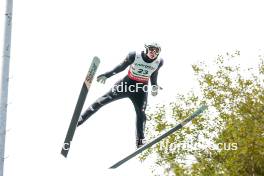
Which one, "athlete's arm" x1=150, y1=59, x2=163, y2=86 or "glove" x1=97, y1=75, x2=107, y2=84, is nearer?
"glove" x1=97, y1=75, x2=107, y2=84

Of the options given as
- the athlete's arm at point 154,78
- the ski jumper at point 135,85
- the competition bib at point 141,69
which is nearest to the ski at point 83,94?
the ski jumper at point 135,85

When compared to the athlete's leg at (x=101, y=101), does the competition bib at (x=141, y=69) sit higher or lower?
higher

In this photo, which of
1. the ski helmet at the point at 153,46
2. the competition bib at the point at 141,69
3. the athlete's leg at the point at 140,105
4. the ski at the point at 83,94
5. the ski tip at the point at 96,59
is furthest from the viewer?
the athlete's leg at the point at 140,105

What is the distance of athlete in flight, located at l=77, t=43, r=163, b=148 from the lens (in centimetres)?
1397

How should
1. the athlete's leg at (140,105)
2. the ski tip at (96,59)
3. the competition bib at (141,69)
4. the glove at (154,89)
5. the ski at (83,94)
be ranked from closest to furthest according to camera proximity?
the ski tip at (96,59) < the ski at (83,94) < the competition bib at (141,69) < the athlete's leg at (140,105) < the glove at (154,89)

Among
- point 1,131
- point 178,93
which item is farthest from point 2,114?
point 178,93

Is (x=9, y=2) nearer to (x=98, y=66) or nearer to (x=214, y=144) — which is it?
(x=98, y=66)

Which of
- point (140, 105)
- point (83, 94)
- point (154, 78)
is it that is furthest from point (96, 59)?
point (154, 78)

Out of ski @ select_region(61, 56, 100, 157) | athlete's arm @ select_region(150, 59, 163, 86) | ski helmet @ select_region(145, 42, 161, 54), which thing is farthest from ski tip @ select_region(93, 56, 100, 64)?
athlete's arm @ select_region(150, 59, 163, 86)

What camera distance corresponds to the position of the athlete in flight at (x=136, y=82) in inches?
550

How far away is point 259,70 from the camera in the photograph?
37344 millimetres

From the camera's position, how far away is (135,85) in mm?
14164

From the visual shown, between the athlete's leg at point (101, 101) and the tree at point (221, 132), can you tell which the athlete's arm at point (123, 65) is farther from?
the tree at point (221, 132)

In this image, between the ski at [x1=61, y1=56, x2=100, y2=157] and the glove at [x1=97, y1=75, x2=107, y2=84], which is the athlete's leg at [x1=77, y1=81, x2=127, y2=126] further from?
the ski at [x1=61, y1=56, x2=100, y2=157]
